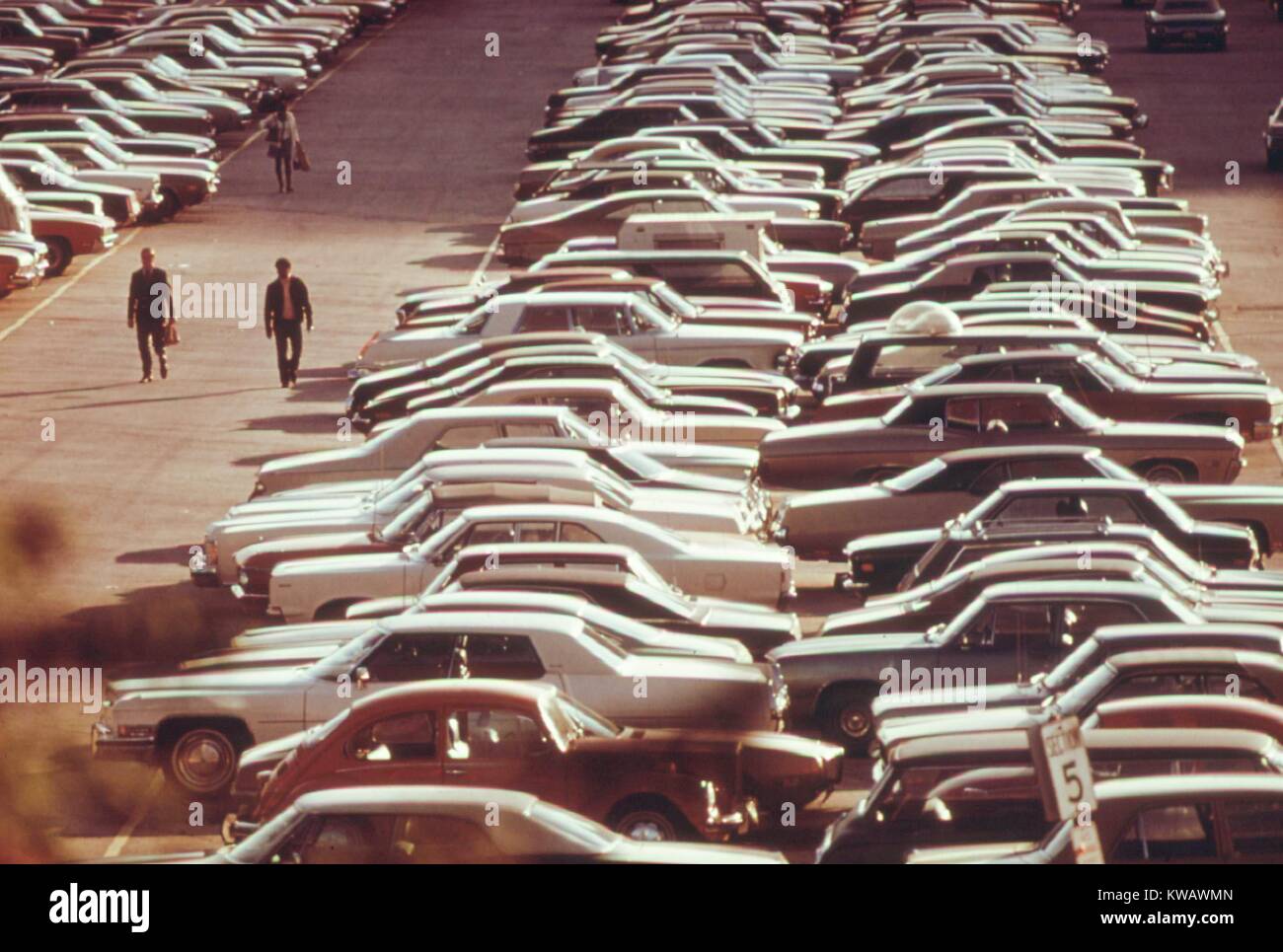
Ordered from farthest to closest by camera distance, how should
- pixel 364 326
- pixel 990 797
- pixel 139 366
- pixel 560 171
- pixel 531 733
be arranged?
pixel 560 171, pixel 364 326, pixel 139 366, pixel 531 733, pixel 990 797

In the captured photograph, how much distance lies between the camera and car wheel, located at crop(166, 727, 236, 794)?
1217 cm

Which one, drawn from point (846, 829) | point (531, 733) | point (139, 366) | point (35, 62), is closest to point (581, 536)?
point (531, 733)

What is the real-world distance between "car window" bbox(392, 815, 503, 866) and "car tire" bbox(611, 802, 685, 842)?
2.15 meters

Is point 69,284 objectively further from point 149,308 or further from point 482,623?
point 482,623

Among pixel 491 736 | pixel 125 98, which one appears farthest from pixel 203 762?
pixel 125 98

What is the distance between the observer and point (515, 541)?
47.6ft

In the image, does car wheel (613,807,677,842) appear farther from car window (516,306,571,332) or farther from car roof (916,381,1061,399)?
car window (516,306,571,332)

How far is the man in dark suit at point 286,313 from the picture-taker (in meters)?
24.1

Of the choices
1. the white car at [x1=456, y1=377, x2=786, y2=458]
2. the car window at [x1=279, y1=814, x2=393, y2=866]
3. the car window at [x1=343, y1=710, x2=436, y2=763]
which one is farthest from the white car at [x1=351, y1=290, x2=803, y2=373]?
the car window at [x1=279, y1=814, x2=393, y2=866]

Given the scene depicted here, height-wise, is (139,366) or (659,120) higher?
(659,120)

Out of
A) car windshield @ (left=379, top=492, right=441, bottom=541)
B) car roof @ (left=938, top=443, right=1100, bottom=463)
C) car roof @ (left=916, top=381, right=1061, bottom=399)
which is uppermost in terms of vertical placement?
car roof @ (left=916, top=381, right=1061, bottom=399)

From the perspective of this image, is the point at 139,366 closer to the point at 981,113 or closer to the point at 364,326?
the point at 364,326

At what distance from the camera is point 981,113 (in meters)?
33.6
